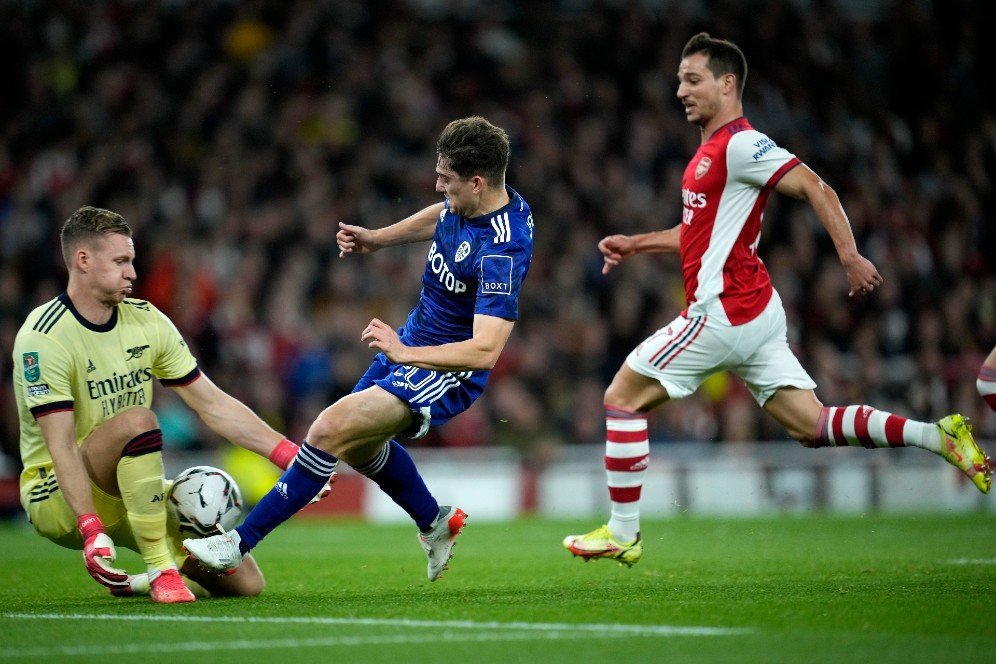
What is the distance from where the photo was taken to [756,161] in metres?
6.34

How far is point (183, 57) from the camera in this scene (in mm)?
16844

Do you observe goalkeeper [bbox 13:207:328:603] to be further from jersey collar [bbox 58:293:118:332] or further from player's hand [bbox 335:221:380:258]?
player's hand [bbox 335:221:380:258]

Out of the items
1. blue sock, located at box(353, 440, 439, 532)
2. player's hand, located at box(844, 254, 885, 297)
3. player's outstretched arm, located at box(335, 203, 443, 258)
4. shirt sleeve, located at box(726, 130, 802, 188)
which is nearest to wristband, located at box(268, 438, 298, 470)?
blue sock, located at box(353, 440, 439, 532)

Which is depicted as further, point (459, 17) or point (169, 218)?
point (459, 17)

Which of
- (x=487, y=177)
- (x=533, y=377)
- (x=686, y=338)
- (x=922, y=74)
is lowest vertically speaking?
(x=533, y=377)

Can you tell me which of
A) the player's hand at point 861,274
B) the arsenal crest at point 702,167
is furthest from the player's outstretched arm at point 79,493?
the player's hand at point 861,274

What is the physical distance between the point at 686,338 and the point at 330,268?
930cm

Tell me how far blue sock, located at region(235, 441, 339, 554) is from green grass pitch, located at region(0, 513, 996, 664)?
0.34 m

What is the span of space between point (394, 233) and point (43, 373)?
185cm

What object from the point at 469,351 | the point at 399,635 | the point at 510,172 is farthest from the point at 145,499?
the point at 510,172

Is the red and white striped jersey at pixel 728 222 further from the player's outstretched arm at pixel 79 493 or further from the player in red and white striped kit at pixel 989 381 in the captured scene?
the player's outstretched arm at pixel 79 493

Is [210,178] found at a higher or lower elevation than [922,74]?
lower

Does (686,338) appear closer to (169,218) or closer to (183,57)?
(169,218)

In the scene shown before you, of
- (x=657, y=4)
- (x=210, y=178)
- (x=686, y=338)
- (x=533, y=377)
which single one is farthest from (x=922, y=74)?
(x=686, y=338)
